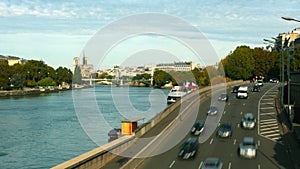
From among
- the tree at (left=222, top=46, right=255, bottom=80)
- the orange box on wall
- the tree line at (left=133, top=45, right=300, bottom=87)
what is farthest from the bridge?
the tree at (left=222, top=46, right=255, bottom=80)

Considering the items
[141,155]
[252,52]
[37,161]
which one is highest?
[252,52]

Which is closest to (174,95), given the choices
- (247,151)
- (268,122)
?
(268,122)

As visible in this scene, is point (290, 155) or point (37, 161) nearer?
point (290, 155)

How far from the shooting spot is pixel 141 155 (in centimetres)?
3028

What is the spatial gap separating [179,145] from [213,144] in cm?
296

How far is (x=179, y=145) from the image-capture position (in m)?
35.5

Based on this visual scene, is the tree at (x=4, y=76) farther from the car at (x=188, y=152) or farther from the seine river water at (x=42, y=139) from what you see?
the car at (x=188, y=152)

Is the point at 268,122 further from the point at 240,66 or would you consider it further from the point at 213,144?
the point at 240,66

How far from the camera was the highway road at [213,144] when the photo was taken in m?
29.0

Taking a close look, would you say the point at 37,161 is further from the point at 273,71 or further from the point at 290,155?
the point at 273,71

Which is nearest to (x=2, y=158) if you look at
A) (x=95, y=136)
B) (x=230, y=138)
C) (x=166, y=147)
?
(x=95, y=136)

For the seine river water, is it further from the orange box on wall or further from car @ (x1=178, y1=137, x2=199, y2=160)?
car @ (x1=178, y1=137, x2=199, y2=160)

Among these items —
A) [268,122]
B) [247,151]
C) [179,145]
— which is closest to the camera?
[247,151]

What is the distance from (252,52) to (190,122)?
124 m
